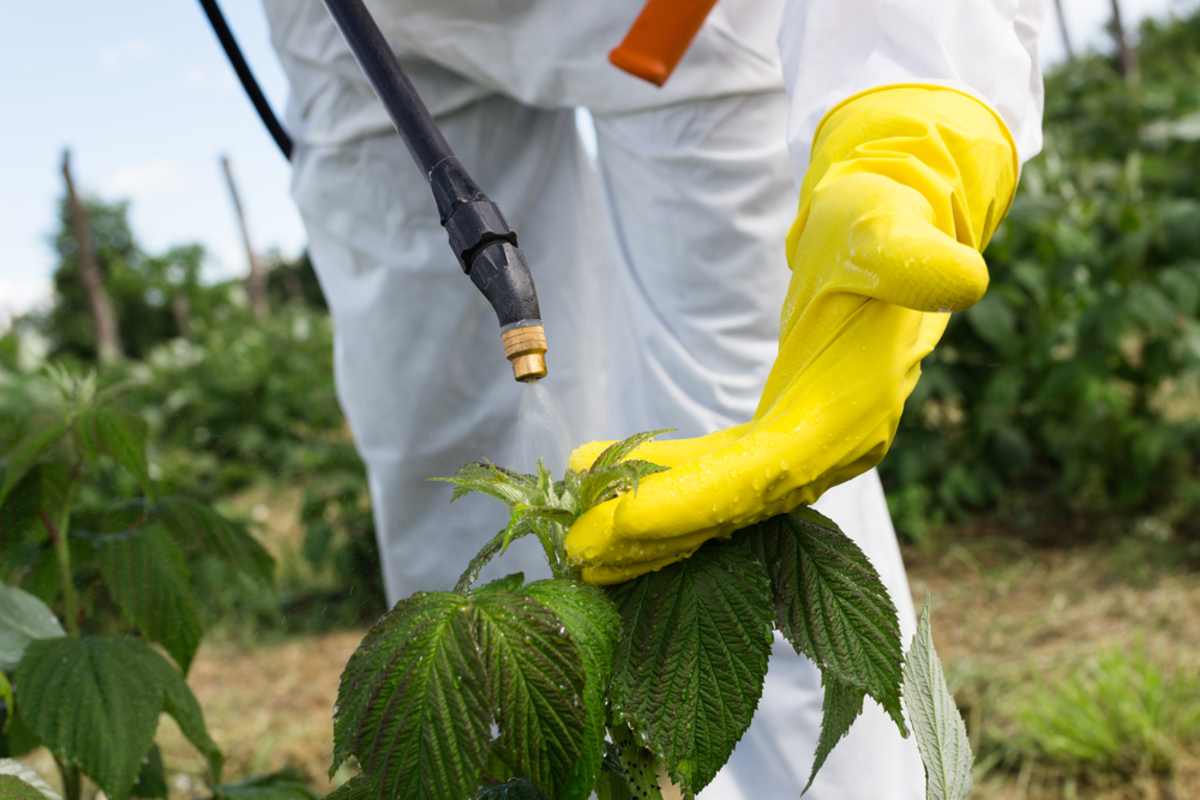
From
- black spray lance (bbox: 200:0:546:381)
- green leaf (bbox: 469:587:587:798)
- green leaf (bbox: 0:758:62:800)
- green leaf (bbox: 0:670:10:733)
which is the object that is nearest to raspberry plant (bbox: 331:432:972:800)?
green leaf (bbox: 469:587:587:798)

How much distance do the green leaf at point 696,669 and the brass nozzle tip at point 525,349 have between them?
0.19 meters

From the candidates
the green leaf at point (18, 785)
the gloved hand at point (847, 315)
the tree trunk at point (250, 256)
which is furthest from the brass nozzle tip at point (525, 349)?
the tree trunk at point (250, 256)

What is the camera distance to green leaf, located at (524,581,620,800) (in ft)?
1.73

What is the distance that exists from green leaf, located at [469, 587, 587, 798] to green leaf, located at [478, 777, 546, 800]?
0.41 feet

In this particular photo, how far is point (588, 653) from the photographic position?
53 cm

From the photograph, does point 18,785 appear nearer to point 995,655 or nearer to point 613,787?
point 613,787

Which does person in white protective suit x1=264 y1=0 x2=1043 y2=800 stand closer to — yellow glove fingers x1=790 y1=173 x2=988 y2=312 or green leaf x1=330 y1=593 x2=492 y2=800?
yellow glove fingers x1=790 y1=173 x2=988 y2=312

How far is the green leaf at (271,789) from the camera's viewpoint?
959mm

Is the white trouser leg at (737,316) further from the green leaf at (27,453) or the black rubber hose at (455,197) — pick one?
the green leaf at (27,453)

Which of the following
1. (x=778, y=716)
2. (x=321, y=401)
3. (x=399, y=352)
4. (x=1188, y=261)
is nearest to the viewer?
(x=778, y=716)

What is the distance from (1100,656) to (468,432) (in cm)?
139

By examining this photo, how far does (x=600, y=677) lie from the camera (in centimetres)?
54

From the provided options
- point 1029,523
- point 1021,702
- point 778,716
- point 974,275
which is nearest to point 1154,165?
point 1029,523

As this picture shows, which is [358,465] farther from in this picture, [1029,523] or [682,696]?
[682,696]
